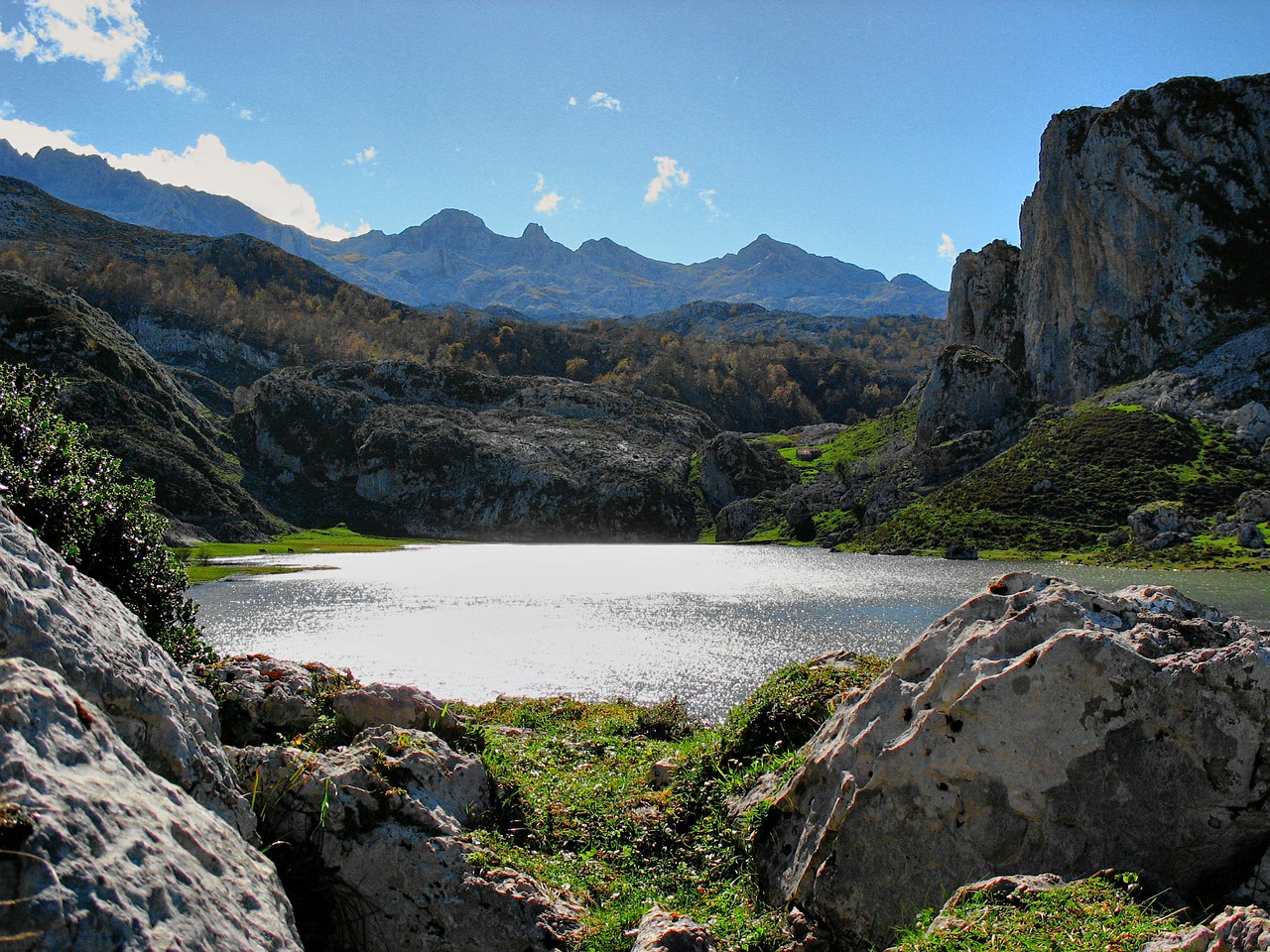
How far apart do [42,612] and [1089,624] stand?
982 cm

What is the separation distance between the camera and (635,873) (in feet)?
34.2

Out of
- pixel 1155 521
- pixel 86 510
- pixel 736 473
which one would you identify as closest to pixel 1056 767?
pixel 86 510

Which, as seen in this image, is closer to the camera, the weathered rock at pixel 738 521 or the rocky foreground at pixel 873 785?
the rocky foreground at pixel 873 785

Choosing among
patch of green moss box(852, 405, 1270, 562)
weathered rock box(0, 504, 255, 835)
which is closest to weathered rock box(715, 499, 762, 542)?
patch of green moss box(852, 405, 1270, 562)

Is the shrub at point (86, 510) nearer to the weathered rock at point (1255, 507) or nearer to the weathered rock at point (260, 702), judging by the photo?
the weathered rock at point (260, 702)

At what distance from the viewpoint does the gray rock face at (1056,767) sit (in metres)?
7.70

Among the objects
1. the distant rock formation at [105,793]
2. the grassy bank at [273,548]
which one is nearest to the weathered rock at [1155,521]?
the grassy bank at [273,548]

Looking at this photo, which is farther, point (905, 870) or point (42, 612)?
point (905, 870)

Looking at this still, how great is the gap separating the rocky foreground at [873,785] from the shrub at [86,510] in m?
6.10

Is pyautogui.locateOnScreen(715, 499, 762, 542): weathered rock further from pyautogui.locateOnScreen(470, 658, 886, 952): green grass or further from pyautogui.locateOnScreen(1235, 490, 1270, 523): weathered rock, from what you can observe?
pyautogui.locateOnScreen(470, 658, 886, 952): green grass

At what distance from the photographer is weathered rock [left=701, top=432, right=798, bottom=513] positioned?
612ft

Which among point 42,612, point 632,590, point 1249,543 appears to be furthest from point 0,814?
point 1249,543

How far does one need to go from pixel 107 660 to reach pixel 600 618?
A: 4991 cm

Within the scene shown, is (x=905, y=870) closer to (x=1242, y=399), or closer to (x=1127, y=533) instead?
(x=1127, y=533)
